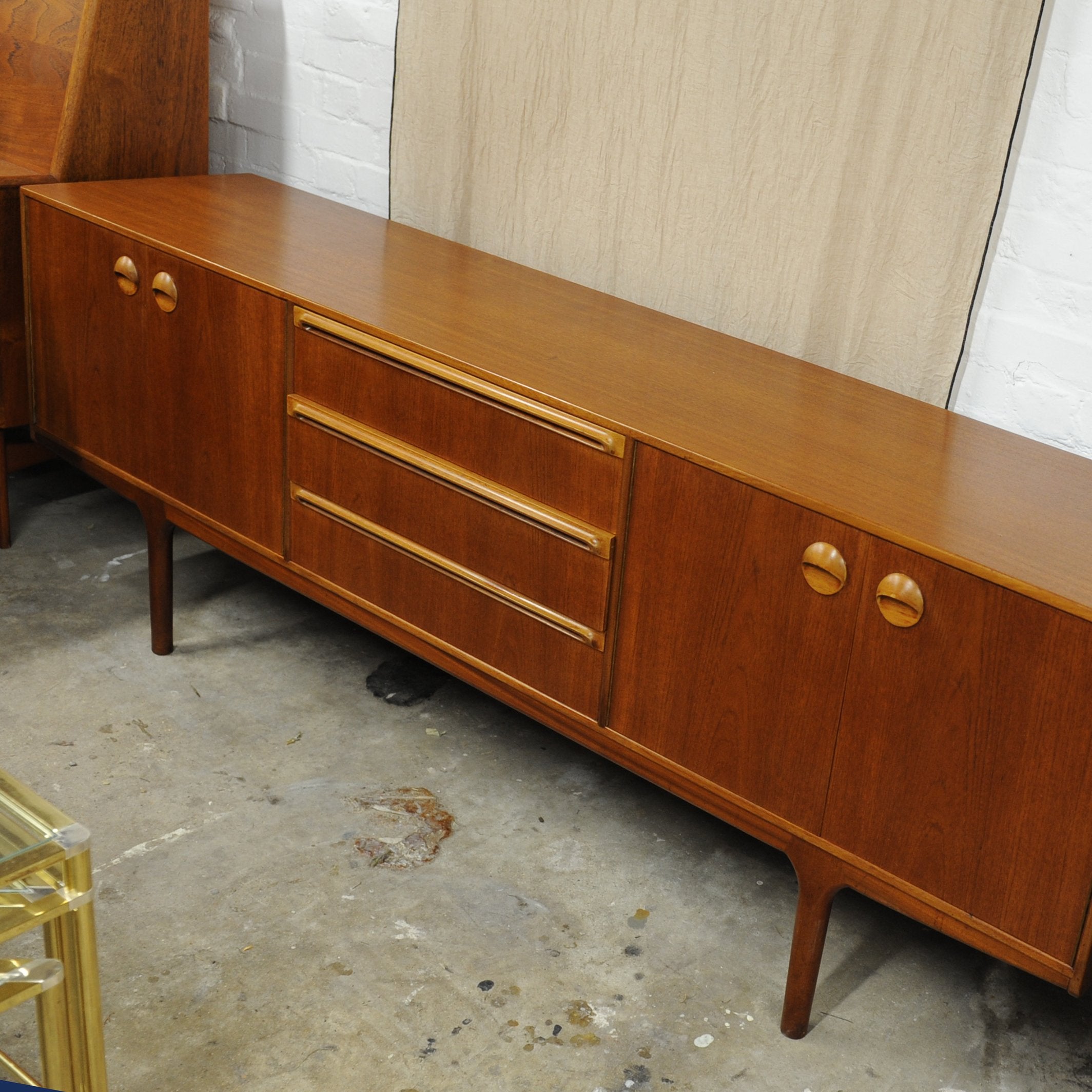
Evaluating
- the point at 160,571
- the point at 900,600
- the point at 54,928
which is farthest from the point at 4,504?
the point at 900,600

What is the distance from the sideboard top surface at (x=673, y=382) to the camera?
1.62 m

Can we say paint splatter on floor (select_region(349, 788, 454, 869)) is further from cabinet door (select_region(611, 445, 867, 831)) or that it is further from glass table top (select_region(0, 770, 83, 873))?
glass table top (select_region(0, 770, 83, 873))

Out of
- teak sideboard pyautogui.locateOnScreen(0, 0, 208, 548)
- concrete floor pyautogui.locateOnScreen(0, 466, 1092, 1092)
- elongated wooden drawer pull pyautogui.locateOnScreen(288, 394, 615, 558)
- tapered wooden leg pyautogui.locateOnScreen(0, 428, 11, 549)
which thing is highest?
teak sideboard pyautogui.locateOnScreen(0, 0, 208, 548)

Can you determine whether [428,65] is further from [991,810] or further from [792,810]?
[991,810]

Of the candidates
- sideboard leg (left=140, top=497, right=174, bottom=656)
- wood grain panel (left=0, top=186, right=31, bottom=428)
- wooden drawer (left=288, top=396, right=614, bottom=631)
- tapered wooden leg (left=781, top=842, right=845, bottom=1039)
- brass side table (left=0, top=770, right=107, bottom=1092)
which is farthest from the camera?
wood grain panel (left=0, top=186, right=31, bottom=428)

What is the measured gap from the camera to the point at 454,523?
2.08 metres

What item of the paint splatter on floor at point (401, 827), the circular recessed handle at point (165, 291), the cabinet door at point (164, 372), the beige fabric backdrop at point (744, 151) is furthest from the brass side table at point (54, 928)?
the beige fabric backdrop at point (744, 151)

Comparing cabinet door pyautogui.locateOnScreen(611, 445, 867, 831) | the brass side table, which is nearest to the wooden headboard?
cabinet door pyautogui.locateOnScreen(611, 445, 867, 831)

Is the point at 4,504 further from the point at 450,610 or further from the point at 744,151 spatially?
the point at 744,151

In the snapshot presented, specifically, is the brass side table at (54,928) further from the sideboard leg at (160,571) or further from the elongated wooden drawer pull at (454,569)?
the sideboard leg at (160,571)

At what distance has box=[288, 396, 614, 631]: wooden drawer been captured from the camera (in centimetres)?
192

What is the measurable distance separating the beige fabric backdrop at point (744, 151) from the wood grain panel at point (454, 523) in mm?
626

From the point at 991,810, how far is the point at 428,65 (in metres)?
1.87

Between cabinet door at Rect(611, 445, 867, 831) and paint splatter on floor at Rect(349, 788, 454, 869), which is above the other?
cabinet door at Rect(611, 445, 867, 831)
